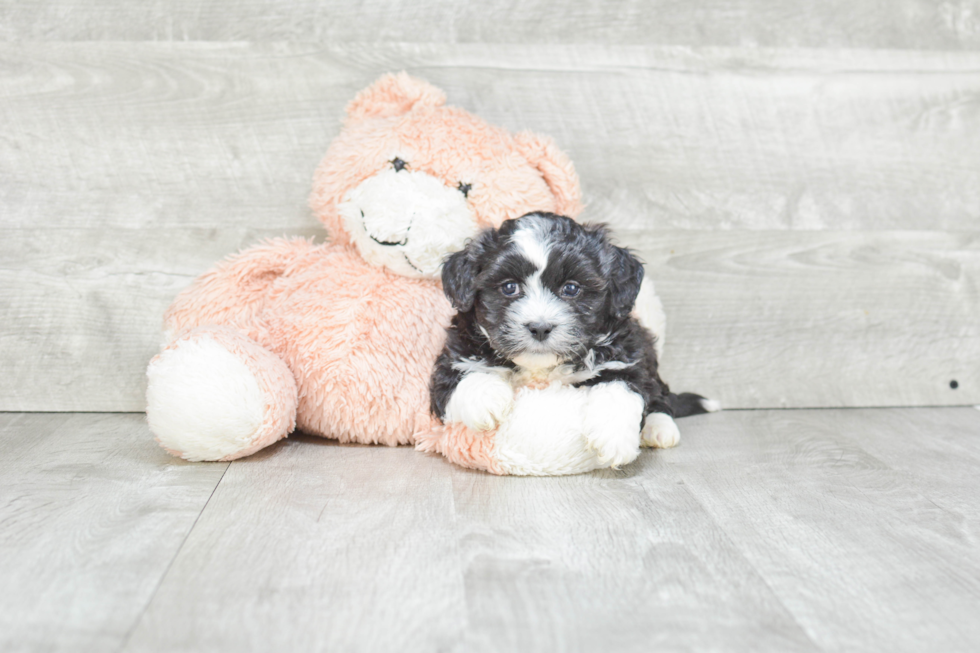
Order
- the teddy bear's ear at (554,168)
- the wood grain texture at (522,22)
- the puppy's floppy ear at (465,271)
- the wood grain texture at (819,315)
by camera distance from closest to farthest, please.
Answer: the puppy's floppy ear at (465,271)
the teddy bear's ear at (554,168)
the wood grain texture at (522,22)
the wood grain texture at (819,315)

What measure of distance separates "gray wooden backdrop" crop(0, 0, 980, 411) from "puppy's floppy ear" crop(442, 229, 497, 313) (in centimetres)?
70

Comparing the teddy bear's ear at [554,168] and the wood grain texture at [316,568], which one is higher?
the teddy bear's ear at [554,168]

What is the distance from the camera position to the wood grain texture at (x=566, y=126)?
2209 millimetres

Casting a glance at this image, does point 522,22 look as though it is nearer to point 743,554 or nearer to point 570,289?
point 570,289

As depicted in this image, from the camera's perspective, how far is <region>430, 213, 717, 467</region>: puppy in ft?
5.36

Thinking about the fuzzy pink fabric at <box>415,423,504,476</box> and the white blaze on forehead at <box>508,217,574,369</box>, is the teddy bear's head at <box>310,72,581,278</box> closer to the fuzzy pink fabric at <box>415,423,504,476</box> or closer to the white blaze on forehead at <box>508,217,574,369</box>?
the white blaze on forehead at <box>508,217,574,369</box>

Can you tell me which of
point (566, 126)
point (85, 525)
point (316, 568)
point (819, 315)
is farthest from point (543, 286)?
point (819, 315)

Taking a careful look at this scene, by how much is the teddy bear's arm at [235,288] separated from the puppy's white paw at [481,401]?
2.15 feet

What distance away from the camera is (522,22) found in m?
2.29

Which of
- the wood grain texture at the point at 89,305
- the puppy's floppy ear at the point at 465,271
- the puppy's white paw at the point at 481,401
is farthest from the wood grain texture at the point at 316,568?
the wood grain texture at the point at 89,305

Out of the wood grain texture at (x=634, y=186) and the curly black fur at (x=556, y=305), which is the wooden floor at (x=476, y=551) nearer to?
the curly black fur at (x=556, y=305)

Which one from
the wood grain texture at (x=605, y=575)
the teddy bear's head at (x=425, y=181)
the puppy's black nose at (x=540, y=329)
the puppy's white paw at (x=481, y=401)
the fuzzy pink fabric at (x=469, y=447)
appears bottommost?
the wood grain texture at (x=605, y=575)

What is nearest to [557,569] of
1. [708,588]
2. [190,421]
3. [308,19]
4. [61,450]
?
[708,588]

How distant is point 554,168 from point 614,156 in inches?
16.0
